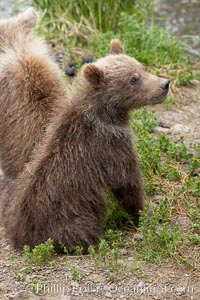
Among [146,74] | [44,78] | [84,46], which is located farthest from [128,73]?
[84,46]

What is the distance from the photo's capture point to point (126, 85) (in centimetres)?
628

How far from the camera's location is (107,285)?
558 cm

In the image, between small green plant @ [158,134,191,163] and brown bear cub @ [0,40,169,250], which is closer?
brown bear cub @ [0,40,169,250]

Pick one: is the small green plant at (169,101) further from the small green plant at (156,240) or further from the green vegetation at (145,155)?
the small green plant at (156,240)

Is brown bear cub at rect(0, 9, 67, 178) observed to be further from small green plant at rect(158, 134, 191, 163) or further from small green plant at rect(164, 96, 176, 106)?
small green plant at rect(164, 96, 176, 106)

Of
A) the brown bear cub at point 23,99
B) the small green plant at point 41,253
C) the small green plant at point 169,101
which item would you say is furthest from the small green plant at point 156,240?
the small green plant at point 169,101

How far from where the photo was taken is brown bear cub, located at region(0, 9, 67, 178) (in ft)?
21.5

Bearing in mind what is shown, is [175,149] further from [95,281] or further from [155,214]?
[95,281]

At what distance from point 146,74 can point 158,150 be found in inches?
36.4

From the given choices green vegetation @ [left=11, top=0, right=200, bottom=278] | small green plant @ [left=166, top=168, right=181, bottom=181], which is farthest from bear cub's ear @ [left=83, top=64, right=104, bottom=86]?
small green plant @ [left=166, top=168, right=181, bottom=181]

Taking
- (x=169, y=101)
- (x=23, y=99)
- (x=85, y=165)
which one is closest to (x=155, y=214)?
(x=85, y=165)

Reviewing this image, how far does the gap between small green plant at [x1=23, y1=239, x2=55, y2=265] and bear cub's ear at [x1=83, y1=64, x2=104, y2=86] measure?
1.27m

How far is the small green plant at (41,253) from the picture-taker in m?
5.79

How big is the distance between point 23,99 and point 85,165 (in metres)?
0.89
